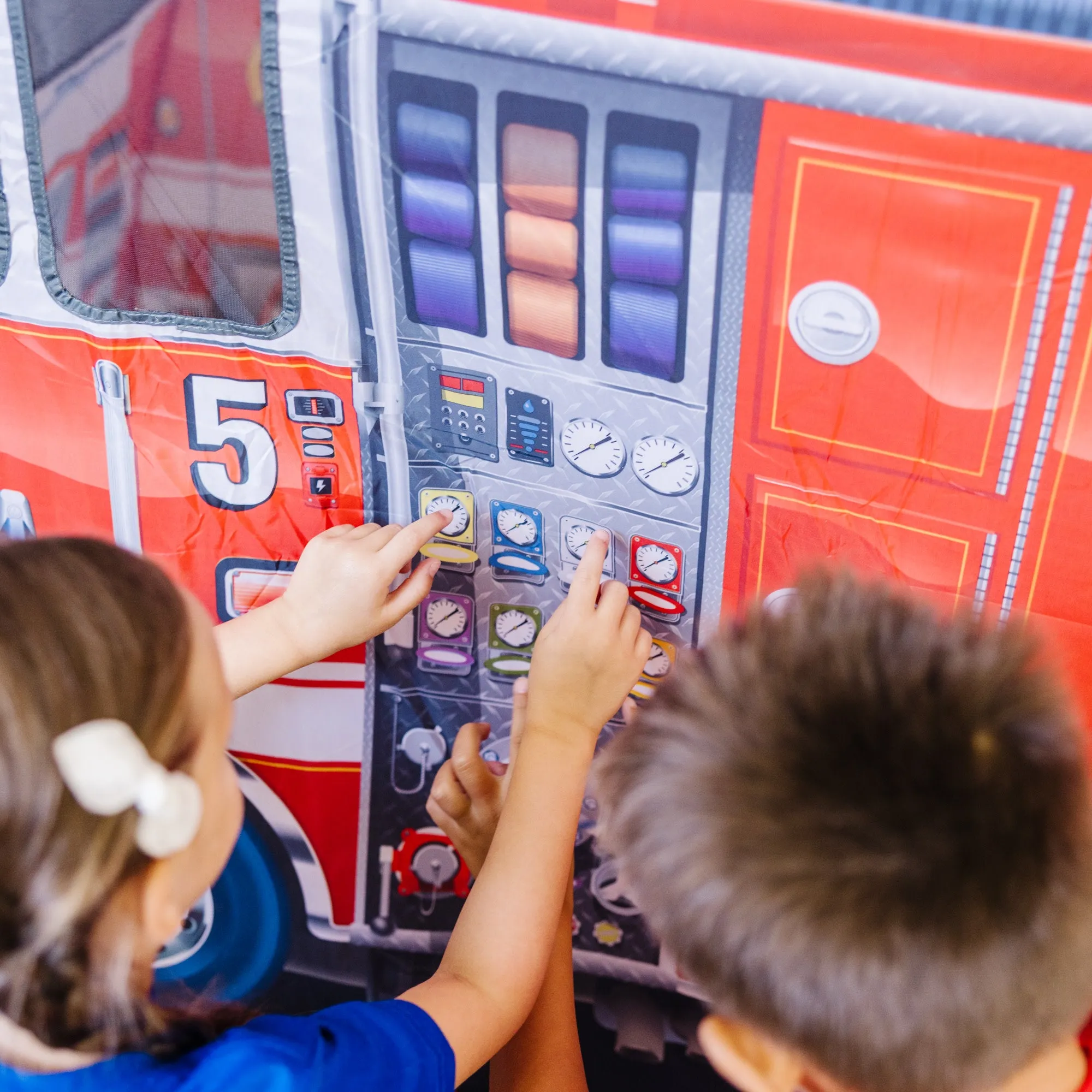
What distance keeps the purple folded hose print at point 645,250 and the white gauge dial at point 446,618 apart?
0.30m

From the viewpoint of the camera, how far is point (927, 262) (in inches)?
21.5

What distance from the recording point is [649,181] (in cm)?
59

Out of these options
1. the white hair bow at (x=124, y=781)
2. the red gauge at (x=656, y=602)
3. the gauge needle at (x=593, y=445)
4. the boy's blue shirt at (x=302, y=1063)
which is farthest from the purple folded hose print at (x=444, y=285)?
the boy's blue shirt at (x=302, y=1063)

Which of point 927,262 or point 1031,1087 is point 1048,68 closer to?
point 927,262

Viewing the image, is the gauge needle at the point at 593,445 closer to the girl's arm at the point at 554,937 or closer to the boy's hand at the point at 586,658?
the boy's hand at the point at 586,658

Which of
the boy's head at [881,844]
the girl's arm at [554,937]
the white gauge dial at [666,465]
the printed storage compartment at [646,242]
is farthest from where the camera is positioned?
the girl's arm at [554,937]

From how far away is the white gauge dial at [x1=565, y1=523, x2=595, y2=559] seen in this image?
744mm

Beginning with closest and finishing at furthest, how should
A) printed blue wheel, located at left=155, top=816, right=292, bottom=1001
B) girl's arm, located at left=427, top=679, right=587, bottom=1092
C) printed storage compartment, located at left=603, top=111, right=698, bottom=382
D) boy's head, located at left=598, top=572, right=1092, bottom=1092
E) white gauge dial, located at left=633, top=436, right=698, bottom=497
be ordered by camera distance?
boy's head, located at left=598, top=572, right=1092, bottom=1092, printed storage compartment, located at left=603, top=111, right=698, bottom=382, white gauge dial, located at left=633, top=436, right=698, bottom=497, girl's arm, located at left=427, top=679, right=587, bottom=1092, printed blue wheel, located at left=155, top=816, right=292, bottom=1001

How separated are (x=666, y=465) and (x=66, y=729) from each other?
379 millimetres

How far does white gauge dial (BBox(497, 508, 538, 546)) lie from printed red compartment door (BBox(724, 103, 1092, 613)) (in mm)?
156

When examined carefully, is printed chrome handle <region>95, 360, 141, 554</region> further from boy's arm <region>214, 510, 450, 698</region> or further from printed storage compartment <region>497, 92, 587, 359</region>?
printed storage compartment <region>497, 92, 587, 359</region>

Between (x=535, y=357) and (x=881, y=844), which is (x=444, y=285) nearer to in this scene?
(x=535, y=357)

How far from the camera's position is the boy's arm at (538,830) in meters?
0.67

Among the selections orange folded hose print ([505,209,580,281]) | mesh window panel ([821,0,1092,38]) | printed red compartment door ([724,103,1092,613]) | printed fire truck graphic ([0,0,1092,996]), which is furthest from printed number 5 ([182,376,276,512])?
mesh window panel ([821,0,1092,38])
